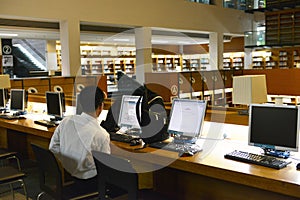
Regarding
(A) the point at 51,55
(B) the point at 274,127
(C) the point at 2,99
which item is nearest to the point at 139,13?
(C) the point at 2,99

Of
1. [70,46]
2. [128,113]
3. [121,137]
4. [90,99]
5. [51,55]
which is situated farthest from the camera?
[51,55]

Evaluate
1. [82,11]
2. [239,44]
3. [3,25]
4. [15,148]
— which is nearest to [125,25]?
[82,11]

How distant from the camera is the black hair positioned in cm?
264

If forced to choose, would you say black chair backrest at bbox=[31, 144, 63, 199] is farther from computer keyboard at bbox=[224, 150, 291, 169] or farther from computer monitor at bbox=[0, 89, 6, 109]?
computer monitor at bbox=[0, 89, 6, 109]

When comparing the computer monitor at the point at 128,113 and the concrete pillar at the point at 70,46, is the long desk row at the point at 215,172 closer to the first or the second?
the computer monitor at the point at 128,113

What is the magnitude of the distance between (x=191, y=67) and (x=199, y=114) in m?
17.9

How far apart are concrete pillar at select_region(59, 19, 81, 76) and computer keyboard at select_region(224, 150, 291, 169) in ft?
23.2

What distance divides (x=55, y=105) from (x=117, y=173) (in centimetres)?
269

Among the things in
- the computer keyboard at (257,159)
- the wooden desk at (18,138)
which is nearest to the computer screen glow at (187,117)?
the computer keyboard at (257,159)

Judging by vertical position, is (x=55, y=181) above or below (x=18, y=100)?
below

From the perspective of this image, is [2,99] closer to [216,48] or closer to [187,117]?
[187,117]

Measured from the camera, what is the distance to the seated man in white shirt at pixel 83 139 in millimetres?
2508

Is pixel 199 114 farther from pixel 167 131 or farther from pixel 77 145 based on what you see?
pixel 77 145

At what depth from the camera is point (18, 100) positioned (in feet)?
17.1
